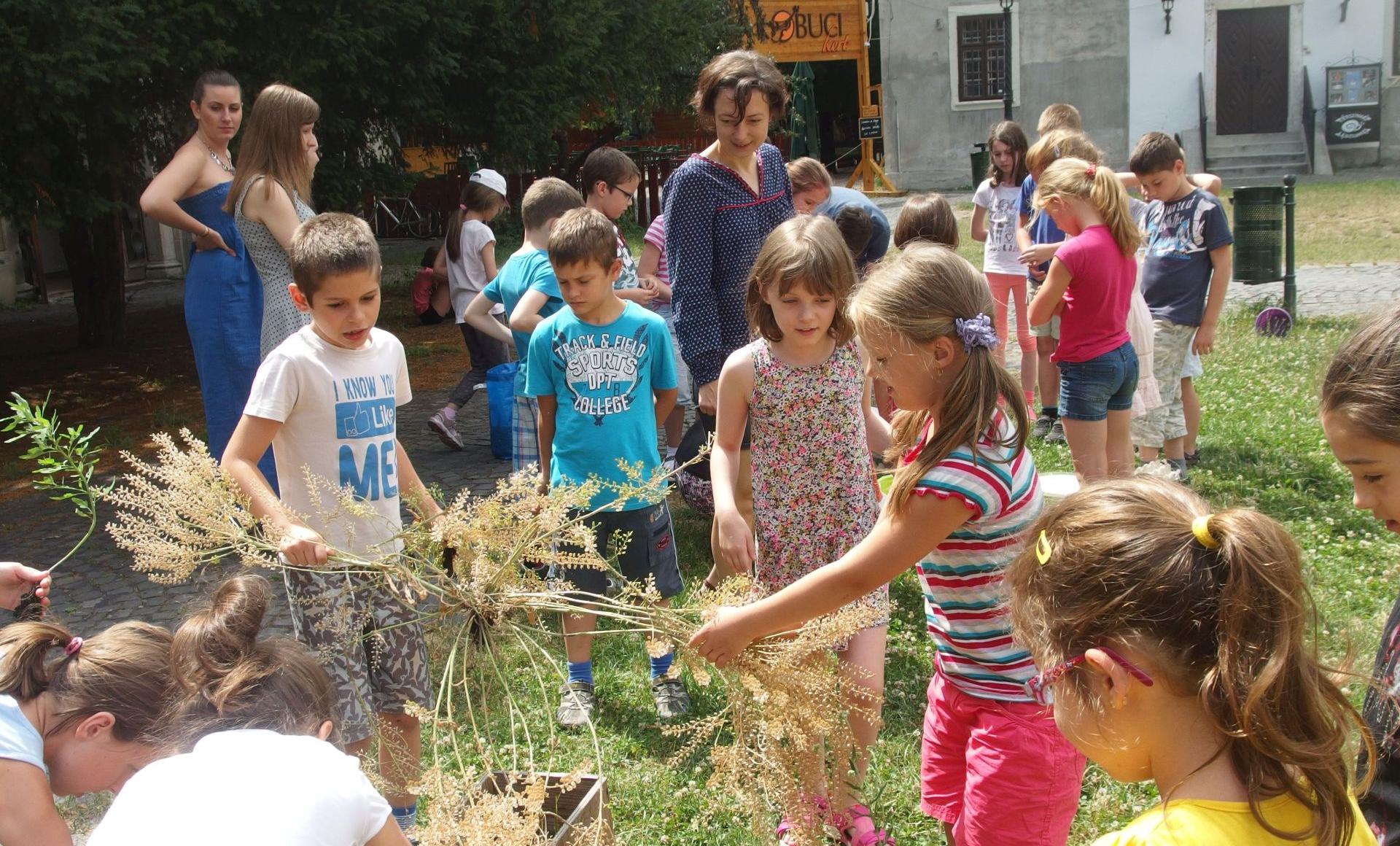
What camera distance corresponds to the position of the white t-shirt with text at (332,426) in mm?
2906

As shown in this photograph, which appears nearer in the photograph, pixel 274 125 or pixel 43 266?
pixel 274 125

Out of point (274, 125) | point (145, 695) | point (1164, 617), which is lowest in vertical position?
point (145, 695)

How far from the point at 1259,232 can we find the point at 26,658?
384 inches

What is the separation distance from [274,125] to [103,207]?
17.1 ft

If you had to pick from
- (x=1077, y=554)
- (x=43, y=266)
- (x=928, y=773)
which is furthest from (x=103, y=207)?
(x=43, y=266)

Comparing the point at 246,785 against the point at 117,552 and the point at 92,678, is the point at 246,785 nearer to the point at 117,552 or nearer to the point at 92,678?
the point at 92,678

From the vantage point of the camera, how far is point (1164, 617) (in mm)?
1547

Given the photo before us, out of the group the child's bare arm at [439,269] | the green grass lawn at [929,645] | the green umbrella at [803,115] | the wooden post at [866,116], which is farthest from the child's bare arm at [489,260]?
the wooden post at [866,116]

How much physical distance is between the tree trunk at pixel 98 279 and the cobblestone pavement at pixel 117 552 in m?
5.01

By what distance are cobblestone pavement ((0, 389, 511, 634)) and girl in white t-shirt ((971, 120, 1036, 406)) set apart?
3362 mm

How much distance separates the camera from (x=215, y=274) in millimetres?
4781

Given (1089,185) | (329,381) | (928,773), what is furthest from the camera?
(1089,185)

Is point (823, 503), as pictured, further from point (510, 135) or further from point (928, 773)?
point (510, 135)

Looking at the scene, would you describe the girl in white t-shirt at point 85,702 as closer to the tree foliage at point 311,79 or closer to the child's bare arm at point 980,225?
the tree foliage at point 311,79
